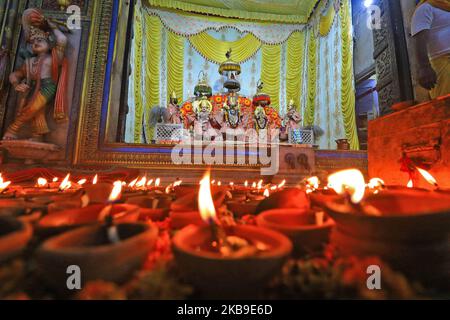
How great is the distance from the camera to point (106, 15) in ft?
14.9

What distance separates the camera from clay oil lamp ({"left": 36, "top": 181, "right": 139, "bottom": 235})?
1.91ft

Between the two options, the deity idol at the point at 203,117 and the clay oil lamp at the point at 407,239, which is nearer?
the clay oil lamp at the point at 407,239

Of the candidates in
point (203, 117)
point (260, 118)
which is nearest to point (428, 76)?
point (260, 118)

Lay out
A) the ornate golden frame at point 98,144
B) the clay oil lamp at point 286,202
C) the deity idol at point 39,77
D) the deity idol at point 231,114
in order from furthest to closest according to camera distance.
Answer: the deity idol at point 231,114 → the ornate golden frame at point 98,144 → the deity idol at point 39,77 → the clay oil lamp at point 286,202

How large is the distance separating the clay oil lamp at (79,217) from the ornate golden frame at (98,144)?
10.8 ft

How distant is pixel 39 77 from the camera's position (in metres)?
3.97

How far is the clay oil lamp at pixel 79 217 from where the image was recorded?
58cm

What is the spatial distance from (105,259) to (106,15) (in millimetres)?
5617

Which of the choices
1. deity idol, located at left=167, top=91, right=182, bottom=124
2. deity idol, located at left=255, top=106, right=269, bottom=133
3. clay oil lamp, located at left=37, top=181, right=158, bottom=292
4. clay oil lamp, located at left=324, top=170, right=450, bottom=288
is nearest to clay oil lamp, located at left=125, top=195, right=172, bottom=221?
clay oil lamp, located at left=37, top=181, right=158, bottom=292

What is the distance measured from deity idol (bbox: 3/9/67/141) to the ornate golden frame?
38 centimetres

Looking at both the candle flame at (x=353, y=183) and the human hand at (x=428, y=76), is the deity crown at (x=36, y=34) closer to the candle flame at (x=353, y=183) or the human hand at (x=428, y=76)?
the candle flame at (x=353, y=183)

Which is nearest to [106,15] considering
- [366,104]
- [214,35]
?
[214,35]

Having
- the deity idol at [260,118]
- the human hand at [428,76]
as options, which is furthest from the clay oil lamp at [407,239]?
the deity idol at [260,118]
